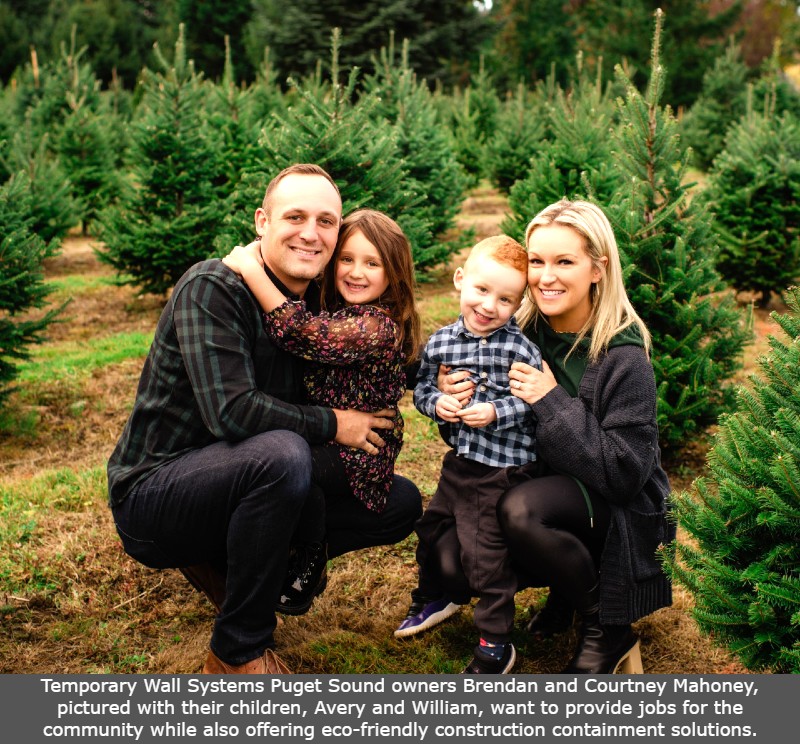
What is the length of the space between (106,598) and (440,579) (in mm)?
1534

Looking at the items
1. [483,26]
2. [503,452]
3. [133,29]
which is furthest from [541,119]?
[133,29]

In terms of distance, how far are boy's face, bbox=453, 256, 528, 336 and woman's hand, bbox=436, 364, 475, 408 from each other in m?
0.17

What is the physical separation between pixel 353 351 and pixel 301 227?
51 centimetres

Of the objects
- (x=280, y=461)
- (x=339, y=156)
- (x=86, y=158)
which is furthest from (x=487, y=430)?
(x=86, y=158)

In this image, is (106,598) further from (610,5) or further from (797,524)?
(610,5)

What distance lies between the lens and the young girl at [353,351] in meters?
2.71

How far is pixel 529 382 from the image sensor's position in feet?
8.78

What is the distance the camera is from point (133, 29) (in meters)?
35.2

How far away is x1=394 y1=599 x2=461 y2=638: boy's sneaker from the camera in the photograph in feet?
10.0

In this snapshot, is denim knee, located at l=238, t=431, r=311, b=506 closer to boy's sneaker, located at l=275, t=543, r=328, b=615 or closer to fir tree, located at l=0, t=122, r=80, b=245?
boy's sneaker, located at l=275, t=543, r=328, b=615

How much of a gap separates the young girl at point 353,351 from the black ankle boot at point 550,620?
2.66 ft

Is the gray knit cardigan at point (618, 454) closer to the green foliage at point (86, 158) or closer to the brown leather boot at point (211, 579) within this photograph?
the brown leather boot at point (211, 579)

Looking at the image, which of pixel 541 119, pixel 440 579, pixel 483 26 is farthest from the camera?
pixel 483 26

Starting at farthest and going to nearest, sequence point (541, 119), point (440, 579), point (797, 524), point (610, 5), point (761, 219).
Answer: point (610, 5), point (541, 119), point (761, 219), point (440, 579), point (797, 524)
